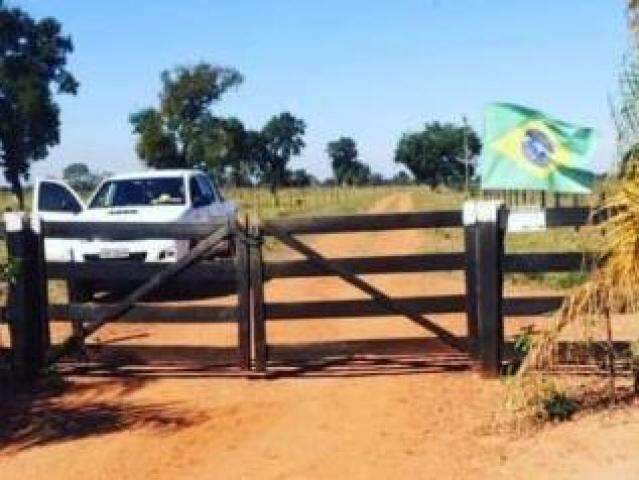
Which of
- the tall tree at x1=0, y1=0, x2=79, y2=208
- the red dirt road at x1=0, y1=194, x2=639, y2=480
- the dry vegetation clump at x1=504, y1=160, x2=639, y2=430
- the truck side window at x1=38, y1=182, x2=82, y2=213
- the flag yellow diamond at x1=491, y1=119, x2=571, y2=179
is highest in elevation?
the tall tree at x1=0, y1=0, x2=79, y2=208

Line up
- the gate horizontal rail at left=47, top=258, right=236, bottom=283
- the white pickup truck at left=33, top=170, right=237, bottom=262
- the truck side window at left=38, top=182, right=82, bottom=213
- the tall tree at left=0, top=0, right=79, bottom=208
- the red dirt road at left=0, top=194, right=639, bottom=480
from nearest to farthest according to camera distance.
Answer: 1. the red dirt road at left=0, top=194, right=639, bottom=480
2. the gate horizontal rail at left=47, top=258, right=236, bottom=283
3. the white pickup truck at left=33, top=170, right=237, bottom=262
4. the truck side window at left=38, top=182, right=82, bottom=213
5. the tall tree at left=0, top=0, right=79, bottom=208

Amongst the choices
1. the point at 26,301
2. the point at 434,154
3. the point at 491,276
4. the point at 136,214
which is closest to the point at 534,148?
the point at 491,276

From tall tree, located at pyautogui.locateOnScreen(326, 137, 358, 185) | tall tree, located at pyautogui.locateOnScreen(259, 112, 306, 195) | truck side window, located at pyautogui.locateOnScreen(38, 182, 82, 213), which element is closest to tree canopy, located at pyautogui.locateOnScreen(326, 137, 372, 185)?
tall tree, located at pyautogui.locateOnScreen(326, 137, 358, 185)

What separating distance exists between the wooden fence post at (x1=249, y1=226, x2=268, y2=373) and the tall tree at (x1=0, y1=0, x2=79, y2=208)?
3994 centimetres

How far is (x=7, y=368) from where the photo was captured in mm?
10289

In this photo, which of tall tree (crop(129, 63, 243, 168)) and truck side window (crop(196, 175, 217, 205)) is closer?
truck side window (crop(196, 175, 217, 205))

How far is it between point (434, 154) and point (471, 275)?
10059 cm

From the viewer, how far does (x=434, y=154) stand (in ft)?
359

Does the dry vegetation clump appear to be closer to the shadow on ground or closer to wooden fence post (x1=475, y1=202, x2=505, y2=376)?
wooden fence post (x1=475, y1=202, x2=505, y2=376)

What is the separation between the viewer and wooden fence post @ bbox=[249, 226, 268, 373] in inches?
387

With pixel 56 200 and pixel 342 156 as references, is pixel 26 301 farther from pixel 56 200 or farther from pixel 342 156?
pixel 342 156

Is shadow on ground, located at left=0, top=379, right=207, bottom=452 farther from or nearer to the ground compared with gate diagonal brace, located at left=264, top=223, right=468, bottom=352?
nearer to the ground

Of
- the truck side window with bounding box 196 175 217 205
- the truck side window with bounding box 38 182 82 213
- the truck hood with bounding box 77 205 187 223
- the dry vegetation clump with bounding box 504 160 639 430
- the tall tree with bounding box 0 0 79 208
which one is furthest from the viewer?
the tall tree with bounding box 0 0 79 208

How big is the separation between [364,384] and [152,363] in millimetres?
2006
